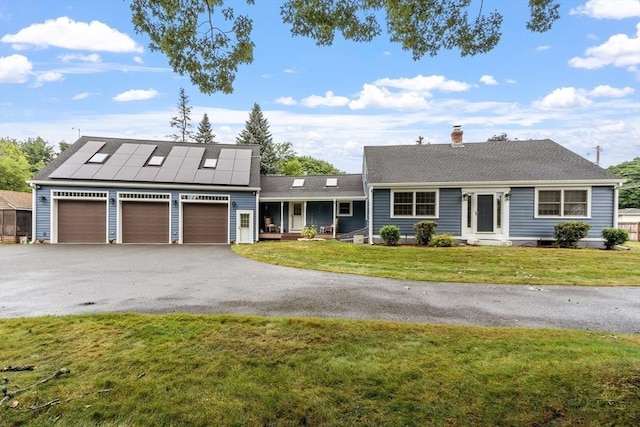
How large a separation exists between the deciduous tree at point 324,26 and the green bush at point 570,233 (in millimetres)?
11419

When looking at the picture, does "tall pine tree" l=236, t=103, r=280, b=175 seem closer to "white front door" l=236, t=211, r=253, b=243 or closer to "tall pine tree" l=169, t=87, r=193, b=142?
"tall pine tree" l=169, t=87, r=193, b=142

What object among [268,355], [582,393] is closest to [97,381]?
[268,355]

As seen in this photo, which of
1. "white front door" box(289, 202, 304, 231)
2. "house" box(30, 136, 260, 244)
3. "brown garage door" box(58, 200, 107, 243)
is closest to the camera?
"house" box(30, 136, 260, 244)

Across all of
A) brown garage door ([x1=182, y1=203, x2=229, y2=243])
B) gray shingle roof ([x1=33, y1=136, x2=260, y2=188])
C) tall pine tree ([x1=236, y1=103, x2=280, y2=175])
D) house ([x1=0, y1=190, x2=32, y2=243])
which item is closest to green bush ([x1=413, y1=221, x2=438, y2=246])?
gray shingle roof ([x1=33, y1=136, x2=260, y2=188])

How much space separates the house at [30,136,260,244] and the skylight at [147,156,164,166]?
55 mm

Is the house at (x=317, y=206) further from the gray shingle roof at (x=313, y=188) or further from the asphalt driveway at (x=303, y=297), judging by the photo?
the asphalt driveway at (x=303, y=297)

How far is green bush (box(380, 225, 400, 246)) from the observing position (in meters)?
14.1

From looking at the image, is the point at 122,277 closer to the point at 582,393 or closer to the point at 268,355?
the point at 268,355

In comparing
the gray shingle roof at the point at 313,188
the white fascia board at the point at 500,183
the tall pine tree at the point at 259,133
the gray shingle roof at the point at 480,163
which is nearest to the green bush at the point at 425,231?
the white fascia board at the point at 500,183

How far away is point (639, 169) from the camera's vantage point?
133 feet

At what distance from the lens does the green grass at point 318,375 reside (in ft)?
7.93

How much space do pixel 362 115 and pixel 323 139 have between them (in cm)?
1361

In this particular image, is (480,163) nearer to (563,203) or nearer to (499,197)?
(499,197)

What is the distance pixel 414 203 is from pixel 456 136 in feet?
19.8
